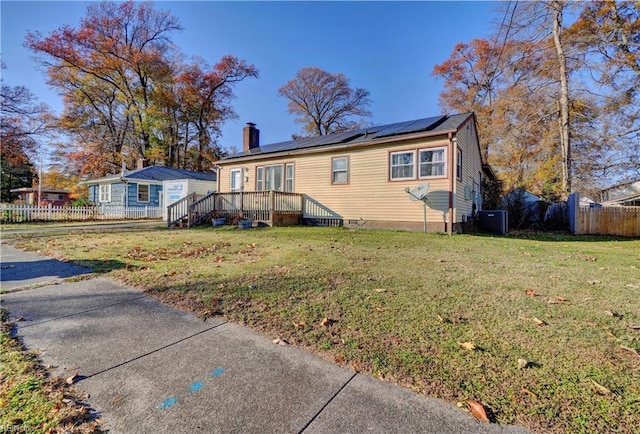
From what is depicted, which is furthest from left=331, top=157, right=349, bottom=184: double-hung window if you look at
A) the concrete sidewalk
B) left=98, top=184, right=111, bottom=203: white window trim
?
left=98, top=184, right=111, bottom=203: white window trim

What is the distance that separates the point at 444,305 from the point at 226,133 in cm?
3752

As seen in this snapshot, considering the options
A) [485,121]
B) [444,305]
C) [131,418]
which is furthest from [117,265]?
[485,121]

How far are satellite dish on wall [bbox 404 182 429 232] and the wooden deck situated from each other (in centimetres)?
522

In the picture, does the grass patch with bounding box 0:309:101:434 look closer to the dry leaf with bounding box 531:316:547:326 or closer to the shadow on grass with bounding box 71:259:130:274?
the shadow on grass with bounding box 71:259:130:274

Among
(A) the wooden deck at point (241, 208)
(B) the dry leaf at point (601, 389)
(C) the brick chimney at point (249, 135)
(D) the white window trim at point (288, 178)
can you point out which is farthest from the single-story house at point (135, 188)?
(B) the dry leaf at point (601, 389)

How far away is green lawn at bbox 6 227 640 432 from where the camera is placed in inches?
69.9

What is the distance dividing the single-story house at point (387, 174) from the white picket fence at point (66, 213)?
10176mm

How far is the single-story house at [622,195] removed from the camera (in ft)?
56.0

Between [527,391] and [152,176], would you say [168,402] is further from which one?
[152,176]

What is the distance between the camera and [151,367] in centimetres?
208

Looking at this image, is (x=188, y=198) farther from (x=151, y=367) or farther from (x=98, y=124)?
(x=98, y=124)

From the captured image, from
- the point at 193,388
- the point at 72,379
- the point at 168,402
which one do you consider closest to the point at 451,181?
the point at 193,388

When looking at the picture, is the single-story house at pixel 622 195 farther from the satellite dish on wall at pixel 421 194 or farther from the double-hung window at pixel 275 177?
the double-hung window at pixel 275 177

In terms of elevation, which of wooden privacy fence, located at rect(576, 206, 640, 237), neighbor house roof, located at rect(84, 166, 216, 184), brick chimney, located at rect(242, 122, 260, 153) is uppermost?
brick chimney, located at rect(242, 122, 260, 153)
